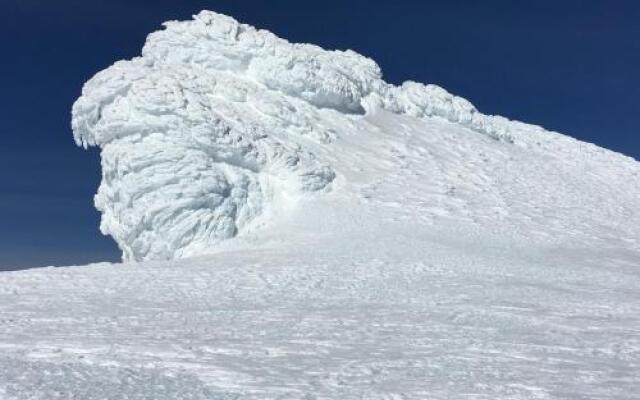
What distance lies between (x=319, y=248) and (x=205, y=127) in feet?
23.6

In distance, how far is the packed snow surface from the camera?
10.2 m

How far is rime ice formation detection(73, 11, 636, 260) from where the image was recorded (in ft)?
81.6

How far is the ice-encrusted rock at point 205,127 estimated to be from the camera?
24.8 metres

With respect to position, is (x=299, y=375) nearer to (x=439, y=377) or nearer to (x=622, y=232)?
(x=439, y=377)

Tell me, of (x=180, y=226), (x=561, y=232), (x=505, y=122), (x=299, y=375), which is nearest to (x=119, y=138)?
(x=180, y=226)

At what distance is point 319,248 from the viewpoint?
21.8 meters

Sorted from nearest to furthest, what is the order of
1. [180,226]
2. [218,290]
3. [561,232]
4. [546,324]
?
[546,324]
[218,290]
[180,226]
[561,232]

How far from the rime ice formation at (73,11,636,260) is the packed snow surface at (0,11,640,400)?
0.09 m

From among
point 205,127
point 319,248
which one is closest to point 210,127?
point 205,127

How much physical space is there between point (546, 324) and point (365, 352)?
14.8ft

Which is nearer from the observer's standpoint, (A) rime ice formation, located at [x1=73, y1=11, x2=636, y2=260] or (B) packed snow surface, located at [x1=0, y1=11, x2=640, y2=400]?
(B) packed snow surface, located at [x1=0, y1=11, x2=640, y2=400]

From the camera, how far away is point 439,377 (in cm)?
1009

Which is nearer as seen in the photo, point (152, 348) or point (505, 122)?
point (152, 348)

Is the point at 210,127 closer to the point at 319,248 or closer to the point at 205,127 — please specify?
the point at 205,127
